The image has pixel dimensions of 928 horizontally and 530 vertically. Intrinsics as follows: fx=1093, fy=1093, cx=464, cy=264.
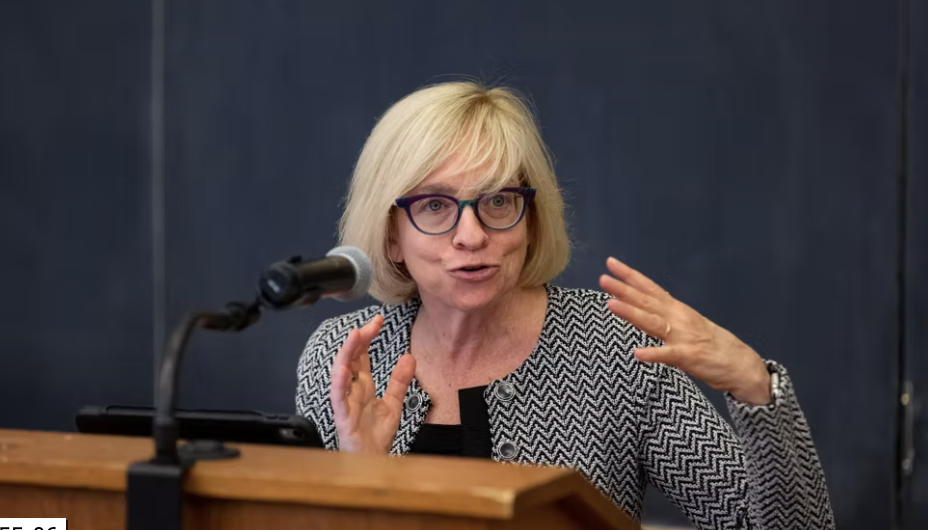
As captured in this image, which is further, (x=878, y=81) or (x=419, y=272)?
(x=878, y=81)

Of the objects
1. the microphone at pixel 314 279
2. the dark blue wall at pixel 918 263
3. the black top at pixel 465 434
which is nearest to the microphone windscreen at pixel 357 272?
the microphone at pixel 314 279

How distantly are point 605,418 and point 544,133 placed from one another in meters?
1.48

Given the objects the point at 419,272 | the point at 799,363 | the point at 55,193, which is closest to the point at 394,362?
the point at 419,272

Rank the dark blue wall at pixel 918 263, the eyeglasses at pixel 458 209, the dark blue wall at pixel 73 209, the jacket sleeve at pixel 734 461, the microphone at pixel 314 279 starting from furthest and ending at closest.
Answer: the dark blue wall at pixel 73 209 → the dark blue wall at pixel 918 263 → the eyeglasses at pixel 458 209 → the jacket sleeve at pixel 734 461 → the microphone at pixel 314 279

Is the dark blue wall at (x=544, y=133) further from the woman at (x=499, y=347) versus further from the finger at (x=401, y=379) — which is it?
the finger at (x=401, y=379)

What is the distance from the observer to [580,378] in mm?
2100

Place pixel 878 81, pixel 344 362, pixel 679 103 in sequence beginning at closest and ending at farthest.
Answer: pixel 344 362, pixel 878 81, pixel 679 103

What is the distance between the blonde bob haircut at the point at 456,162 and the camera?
2.04 metres

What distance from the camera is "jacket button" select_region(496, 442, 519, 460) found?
2.04 metres

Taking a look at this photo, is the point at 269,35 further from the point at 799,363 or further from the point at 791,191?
the point at 799,363

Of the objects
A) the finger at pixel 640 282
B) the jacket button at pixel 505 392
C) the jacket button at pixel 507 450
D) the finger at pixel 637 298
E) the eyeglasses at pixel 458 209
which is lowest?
the jacket button at pixel 507 450

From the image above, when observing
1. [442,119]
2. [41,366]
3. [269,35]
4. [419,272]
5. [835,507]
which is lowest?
[835,507]

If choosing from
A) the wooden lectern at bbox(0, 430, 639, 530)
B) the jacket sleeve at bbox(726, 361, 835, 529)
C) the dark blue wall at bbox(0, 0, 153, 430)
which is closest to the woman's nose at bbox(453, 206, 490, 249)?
the jacket sleeve at bbox(726, 361, 835, 529)

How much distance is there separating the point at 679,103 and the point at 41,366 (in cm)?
248
